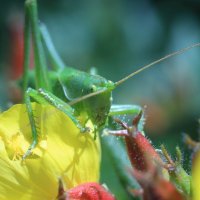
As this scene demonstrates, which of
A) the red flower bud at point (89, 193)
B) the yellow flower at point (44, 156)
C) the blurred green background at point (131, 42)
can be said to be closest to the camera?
the red flower bud at point (89, 193)

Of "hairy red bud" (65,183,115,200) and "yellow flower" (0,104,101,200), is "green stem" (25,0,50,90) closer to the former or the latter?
"yellow flower" (0,104,101,200)

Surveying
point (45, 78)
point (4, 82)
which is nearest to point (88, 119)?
point (45, 78)

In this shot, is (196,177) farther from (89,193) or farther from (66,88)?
(66,88)

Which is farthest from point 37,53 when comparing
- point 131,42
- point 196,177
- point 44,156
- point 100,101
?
point 131,42

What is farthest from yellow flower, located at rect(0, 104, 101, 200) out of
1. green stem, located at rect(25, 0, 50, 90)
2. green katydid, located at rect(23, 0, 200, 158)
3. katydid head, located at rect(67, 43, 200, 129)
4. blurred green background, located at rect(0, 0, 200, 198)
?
blurred green background, located at rect(0, 0, 200, 198)

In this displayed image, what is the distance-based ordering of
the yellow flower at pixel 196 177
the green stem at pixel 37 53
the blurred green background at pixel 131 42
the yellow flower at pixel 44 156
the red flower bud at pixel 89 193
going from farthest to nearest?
the blurred green background at pixel 131 42
the green stem at pixel 37 53
the yellow flower at pixel 44 156
the red flower bud at pixel 89 193
the yellow flower at pixel 196 177

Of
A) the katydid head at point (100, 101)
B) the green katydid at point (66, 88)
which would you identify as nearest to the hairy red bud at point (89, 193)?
the green katydid at point (66, 88)

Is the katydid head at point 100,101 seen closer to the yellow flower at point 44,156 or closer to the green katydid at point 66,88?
the green katydid at point 66,88
